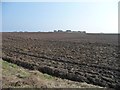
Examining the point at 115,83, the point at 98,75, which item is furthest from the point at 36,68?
the point at 115,83

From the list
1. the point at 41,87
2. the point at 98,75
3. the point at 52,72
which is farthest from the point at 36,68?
the point at 41,87

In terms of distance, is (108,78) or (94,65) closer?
(108,78)

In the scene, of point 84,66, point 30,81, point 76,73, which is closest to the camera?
point 30,81

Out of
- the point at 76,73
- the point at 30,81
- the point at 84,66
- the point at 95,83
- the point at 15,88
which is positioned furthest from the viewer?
the point at 84,66

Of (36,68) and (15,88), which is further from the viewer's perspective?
(36,68)

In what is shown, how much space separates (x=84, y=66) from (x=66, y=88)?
8.93 metres

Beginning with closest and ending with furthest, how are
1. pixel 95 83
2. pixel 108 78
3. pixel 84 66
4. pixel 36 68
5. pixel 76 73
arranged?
pixel 95 83 → pixel 108 78 → pixel 76 73 → pixel 36 68 → pixel 84 66

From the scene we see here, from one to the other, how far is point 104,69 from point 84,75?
2875mm

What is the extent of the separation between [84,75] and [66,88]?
541cm

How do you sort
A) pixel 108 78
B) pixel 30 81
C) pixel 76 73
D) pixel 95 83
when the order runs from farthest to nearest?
pixel 76 73
pixel 108 78
pixel 95 83
pixel 30 81

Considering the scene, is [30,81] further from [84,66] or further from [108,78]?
[84,66]

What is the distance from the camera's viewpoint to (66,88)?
1148 centimetres

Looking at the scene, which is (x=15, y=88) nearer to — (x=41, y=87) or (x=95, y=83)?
(x=41, y=87)

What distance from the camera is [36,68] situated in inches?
731
